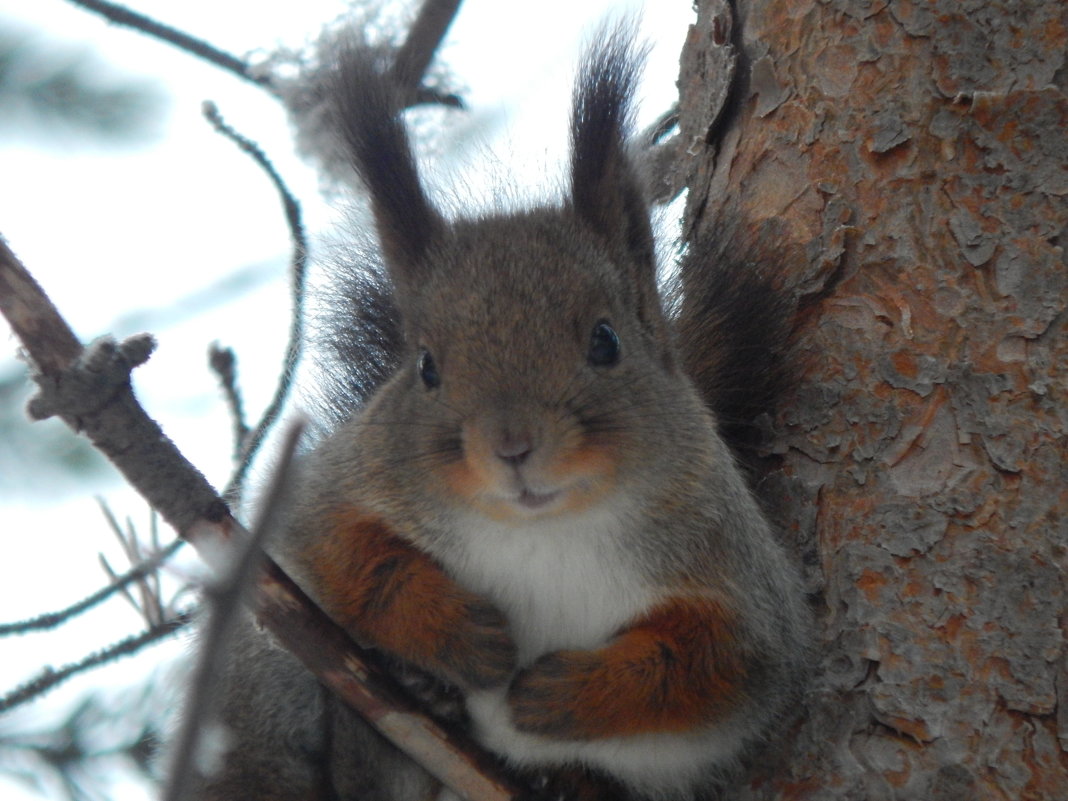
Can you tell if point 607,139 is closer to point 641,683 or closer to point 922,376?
point 922,376

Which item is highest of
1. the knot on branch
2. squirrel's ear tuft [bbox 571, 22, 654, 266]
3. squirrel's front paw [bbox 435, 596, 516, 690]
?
squirrel's ear tuft [bbox 571, 22, 654, 266]

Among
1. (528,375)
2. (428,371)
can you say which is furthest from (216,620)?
(428,371)

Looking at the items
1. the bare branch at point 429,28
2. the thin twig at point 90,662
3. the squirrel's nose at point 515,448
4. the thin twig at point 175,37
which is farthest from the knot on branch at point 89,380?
the bare branch at point 429,28

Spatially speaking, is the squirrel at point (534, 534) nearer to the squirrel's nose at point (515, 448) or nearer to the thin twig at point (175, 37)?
the squirrel's nose at point (515, 448)

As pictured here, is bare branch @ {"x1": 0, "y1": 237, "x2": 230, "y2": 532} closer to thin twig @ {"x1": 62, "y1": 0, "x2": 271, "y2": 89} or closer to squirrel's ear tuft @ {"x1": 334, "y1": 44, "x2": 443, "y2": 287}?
squirrel's ear tuft @ {"x1": 334, "y1": 44, "x2": 443, "y2": 287}

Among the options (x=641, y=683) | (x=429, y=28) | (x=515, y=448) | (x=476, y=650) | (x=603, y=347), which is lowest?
(x=641, y=683)

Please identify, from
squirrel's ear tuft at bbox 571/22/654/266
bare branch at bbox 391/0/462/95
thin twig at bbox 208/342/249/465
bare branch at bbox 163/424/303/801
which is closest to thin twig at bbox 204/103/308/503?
→ thin twig at bbox 208/342/249/465
